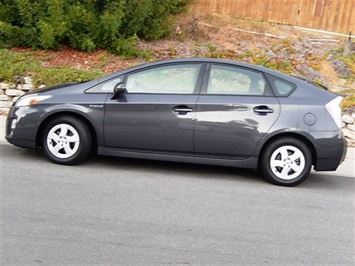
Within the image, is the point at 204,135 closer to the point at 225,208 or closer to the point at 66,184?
the point at 225,208

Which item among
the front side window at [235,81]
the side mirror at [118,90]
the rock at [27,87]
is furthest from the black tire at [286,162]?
the rock at [27,87]

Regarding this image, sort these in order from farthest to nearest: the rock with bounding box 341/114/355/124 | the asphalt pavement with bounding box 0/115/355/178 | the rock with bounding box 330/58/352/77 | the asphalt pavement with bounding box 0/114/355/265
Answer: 1. the rock with bounding box 330/58/352/77
2. the rock with bounding box 341/114/355/124
3. the asphalt pavement with bounding box 0/115/355/178
4. the asphalt pavement with bounding box 0/114/355/265

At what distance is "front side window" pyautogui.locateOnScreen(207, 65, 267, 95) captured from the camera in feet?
21.4

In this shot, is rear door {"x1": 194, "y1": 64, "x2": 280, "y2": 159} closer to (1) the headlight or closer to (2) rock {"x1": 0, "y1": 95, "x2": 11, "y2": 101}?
(1) the headlight

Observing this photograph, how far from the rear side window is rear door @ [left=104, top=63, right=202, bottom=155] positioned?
0.92 m

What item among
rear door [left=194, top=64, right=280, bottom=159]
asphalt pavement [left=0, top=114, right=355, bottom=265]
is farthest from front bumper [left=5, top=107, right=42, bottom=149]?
rear door [left=194, top=64, right=280, bottom=159]

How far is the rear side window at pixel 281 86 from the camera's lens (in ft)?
21.3

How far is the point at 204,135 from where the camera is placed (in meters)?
6.41

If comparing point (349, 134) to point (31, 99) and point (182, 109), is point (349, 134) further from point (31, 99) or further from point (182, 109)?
point (31, 99)

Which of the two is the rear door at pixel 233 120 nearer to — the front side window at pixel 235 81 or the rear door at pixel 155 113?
the front side window at pixel 235 81

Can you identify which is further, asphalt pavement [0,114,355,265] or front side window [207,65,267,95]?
front side window [207,65,267,95]

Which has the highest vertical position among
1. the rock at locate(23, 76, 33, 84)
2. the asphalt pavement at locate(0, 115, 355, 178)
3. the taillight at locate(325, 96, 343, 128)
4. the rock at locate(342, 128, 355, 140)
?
the taillight at locate(325, 96, 343, 128)

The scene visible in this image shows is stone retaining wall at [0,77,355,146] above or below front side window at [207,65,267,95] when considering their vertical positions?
below

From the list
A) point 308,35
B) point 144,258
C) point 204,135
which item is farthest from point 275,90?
point 308,35
